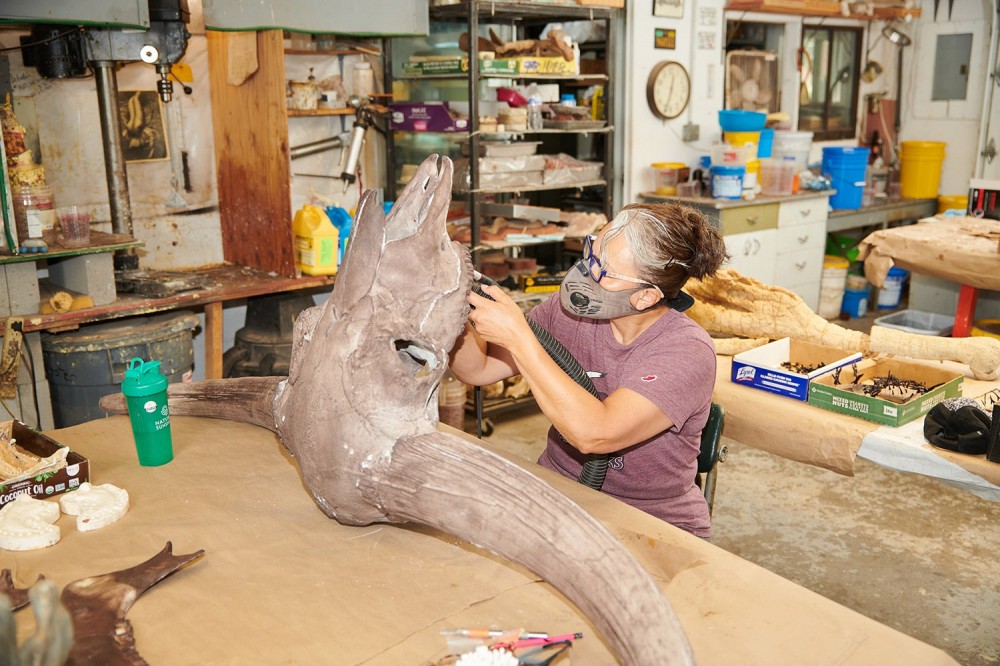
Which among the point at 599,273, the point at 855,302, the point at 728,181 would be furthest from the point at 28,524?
the point at 855,302

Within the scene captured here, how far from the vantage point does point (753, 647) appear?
1.60m

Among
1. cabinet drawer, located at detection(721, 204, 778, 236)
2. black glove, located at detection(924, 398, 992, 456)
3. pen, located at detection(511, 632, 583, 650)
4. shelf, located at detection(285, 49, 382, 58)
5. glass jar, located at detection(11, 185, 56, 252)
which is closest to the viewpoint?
pen, located at detection(511, 632, 583, 650)

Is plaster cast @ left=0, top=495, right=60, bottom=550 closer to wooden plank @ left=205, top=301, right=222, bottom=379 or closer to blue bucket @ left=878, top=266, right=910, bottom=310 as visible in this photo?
wooden plank @ left=205, top=301, right=222, bottom=379

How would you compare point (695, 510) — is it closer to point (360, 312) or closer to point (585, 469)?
point (585, 469)

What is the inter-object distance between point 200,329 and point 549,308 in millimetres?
2601

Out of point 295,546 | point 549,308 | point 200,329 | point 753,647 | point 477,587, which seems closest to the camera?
point 753,647

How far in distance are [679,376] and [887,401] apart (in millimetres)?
966

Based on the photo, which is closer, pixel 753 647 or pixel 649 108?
pixel 753 647

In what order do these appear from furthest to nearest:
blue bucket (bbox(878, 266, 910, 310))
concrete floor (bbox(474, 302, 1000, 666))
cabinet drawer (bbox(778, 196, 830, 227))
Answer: blue bucket (bbox(878, 266, 910, 310)), cabinet drawer (bbox(778, 196, 830, 227)), concrete floor (bbox(474, 302, 1000, 666))

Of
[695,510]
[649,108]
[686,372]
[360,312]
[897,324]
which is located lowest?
[897,324]

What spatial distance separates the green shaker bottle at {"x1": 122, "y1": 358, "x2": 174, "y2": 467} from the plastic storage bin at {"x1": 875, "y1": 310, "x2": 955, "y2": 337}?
200 inches

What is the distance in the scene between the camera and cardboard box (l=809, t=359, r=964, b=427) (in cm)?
279

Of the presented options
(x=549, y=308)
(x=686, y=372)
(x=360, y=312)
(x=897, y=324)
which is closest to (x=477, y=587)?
(x=360, y=312)

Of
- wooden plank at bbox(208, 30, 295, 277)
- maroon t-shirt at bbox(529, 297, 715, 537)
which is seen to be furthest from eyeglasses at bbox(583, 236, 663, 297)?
wooden plank at bbox(208, 30, 295, 277)
